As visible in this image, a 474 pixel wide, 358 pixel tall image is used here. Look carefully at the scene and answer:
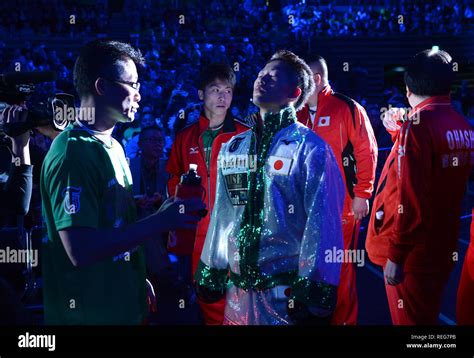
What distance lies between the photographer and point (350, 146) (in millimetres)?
4078

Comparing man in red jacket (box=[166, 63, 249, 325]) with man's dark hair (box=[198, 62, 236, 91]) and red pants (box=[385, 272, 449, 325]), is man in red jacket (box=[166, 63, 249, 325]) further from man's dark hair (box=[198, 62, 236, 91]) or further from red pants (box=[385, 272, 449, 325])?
red pants (box=[385, 272, 449, 325])

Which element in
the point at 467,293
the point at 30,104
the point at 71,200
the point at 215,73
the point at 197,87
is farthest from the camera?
the point at 197,87

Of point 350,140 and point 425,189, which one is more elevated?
point 350,140

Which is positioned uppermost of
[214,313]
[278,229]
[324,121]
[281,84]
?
[281,84]

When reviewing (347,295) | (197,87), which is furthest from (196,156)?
(347,295)

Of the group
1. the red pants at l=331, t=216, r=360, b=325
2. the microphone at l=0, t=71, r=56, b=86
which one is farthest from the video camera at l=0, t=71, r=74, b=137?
the red pants at l=331, t=216, r=360, b=325

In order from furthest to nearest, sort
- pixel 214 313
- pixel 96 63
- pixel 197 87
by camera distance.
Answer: pixel 197 87 < pixel 214 313 < pixel 96 63

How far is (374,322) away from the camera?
416cm

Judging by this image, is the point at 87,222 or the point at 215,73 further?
the point at 215,73

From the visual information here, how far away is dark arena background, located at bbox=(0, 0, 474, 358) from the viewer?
3244mm

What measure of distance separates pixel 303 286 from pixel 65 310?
0.93 m

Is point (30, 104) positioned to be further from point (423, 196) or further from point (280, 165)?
point (423, 196)

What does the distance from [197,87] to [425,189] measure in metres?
2.49

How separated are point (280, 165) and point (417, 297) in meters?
1.06
